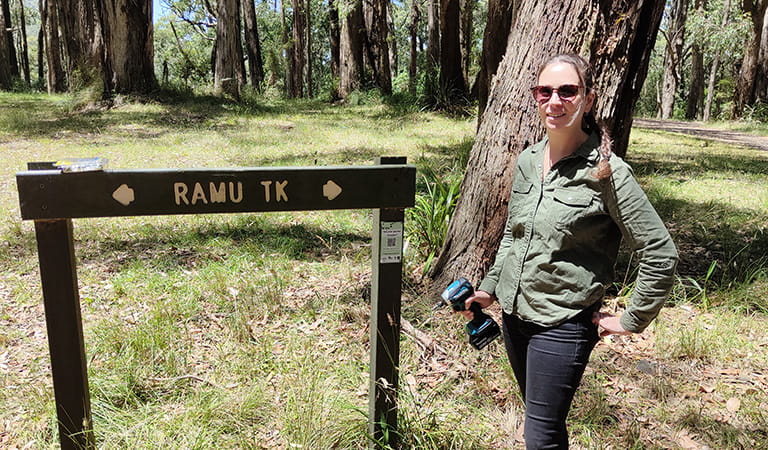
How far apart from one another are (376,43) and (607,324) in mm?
17018

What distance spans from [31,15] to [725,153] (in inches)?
2330

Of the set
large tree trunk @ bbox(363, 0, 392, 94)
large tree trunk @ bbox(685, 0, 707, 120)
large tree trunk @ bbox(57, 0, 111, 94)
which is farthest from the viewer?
large tree trunk @ bbox(685, 0, 707, 120)

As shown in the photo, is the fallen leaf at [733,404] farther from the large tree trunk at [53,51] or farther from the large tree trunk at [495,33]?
the large tree trunk at [53,51]

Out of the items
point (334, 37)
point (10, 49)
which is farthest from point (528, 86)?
point (10, 49)

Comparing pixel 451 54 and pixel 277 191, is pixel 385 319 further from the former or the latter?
pixel 451 54

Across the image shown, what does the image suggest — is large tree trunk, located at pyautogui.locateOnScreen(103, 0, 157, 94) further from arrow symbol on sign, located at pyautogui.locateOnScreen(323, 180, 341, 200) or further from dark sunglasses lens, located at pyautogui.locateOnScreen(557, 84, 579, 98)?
dark sunglasses lens, located at pyautogui.locateOnScreen(557, 84, 579, 98)

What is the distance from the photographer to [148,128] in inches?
436

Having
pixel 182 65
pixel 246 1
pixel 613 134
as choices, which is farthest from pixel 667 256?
pixel 182 65

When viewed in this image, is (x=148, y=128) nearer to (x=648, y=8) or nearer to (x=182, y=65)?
(x=648, y=8)

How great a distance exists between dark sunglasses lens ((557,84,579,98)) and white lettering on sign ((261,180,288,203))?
1152 millimetres

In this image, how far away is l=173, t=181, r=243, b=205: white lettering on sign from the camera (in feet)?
7.08

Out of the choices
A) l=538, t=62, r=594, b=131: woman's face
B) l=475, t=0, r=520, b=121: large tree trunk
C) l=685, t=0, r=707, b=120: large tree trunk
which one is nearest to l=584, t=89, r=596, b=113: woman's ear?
l=538, t=62, r=594, b=131: woman's face

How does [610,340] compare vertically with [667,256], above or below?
below

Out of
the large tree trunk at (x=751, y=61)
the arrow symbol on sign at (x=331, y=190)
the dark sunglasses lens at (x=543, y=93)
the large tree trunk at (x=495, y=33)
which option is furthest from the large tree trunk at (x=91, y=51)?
the large tree trunk at (x=751, y=61)
